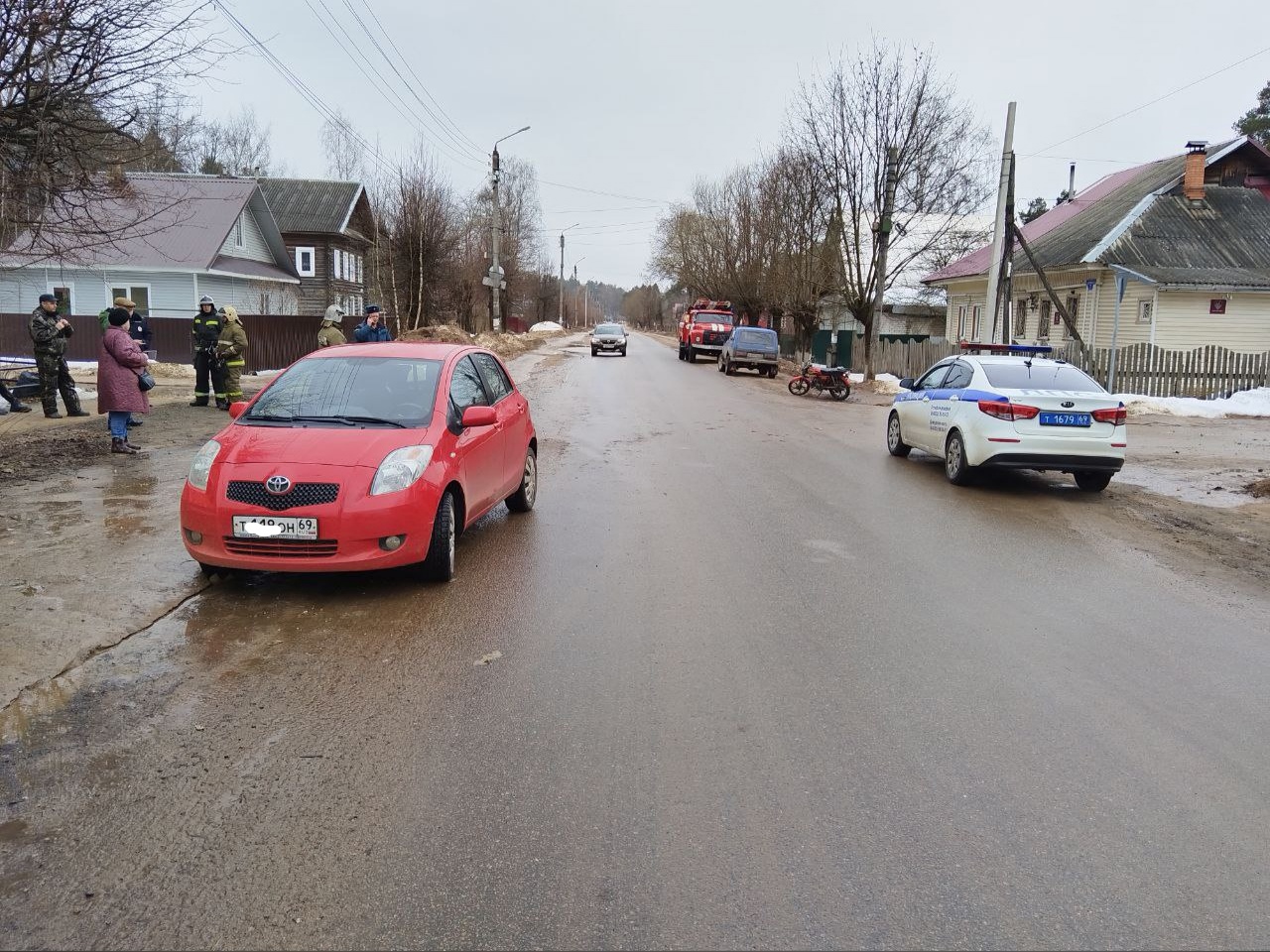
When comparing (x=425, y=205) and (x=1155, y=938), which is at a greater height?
(x=425, y=205)

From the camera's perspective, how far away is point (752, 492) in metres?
9.97

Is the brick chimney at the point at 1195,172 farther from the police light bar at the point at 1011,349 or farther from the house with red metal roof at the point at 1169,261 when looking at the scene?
the police light bar at the point at 1011,349

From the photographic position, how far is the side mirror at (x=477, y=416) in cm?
666

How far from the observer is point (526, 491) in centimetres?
870

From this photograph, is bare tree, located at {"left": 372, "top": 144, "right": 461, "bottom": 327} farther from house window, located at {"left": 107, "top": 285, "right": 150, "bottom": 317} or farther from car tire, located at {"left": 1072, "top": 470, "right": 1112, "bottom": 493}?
car tire, located at {"left": 1072, "top": 470, "right": 1112, "bottom": 493}

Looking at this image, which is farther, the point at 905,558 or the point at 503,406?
the point at 503,406

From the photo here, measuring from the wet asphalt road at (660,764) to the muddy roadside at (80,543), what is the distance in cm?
31

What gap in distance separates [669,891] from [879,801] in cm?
99

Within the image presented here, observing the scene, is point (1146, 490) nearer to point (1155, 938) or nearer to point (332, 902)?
point (1155, 938)

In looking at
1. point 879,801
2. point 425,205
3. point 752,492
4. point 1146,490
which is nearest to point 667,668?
point 879,801

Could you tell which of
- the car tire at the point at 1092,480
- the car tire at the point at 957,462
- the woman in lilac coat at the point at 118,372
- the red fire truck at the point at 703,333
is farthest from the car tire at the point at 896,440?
the red fire truck at the point at 703,333

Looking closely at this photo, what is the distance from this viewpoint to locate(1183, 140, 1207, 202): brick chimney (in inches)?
1151

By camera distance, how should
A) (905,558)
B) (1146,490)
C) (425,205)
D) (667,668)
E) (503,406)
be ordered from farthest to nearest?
(425,205) → (1146,490) → (503,406) → (905,558) → (667,668)

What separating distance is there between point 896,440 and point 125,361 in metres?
9.77
